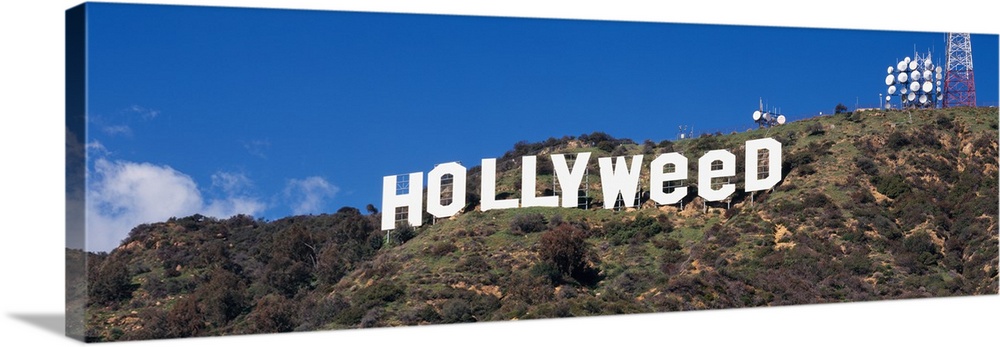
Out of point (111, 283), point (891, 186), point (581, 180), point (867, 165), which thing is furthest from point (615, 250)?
point (111, 283)

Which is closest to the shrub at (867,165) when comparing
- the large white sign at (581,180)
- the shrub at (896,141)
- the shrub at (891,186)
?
the shrub at (891,186)

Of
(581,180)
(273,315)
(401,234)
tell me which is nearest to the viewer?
(273,315)

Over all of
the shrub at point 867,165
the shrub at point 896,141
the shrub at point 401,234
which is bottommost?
the shrub at point 401,234

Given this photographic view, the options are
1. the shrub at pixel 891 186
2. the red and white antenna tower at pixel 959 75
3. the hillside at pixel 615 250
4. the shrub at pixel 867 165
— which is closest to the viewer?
the hillside at pixel 615 250

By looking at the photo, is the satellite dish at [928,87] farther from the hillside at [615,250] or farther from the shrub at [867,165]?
the shrub at [867,165]

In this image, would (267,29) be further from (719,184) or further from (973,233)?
(973,233)

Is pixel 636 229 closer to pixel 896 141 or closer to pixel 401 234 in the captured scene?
pixel 401 234

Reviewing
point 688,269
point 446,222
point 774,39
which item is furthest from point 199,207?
point 774,39
